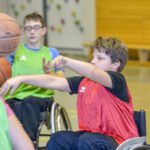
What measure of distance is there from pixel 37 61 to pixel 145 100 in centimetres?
264

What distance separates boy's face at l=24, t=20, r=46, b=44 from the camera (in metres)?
4.16

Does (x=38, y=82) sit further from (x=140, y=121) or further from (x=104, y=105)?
(x=140, y=121)

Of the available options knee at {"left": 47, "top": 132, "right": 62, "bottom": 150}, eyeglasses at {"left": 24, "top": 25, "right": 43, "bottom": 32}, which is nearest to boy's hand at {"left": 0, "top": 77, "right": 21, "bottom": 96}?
knee at {"left": 47, "top": 132, "right": 62, "bottom": 150}

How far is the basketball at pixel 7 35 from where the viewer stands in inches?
84.2

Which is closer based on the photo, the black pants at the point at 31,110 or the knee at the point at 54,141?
the knee at the point at 54,141

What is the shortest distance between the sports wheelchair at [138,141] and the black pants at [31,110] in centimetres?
95

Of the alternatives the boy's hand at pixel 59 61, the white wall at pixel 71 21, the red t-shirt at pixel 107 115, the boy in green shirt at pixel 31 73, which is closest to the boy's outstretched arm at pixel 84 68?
the boy's hand at pixel 59 61

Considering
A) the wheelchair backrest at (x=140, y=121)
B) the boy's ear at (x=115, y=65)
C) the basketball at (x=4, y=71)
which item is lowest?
the wheelchair backrest at (x=140, y=121)

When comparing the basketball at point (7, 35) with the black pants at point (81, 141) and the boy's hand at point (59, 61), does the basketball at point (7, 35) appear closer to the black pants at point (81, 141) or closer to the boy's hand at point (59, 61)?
the boy's hand at point (59, 61)

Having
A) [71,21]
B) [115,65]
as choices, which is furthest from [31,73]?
[71,21]

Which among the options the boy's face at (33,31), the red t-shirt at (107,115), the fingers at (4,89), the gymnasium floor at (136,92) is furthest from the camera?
the gymnasium floor at (136,92)

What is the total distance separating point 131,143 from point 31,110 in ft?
3.80

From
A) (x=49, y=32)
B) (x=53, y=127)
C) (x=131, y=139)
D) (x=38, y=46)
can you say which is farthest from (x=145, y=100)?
(x=49, y=32)

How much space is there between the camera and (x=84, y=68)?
2.94 m
